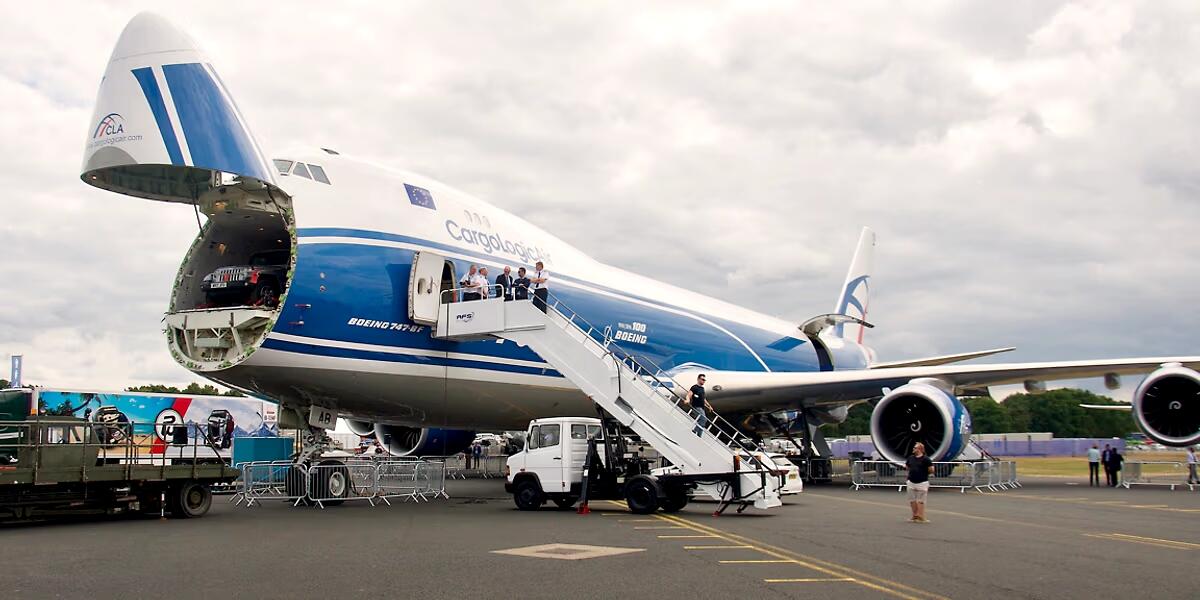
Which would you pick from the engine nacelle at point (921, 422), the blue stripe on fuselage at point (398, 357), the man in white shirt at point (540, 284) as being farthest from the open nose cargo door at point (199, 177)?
the engine nacelle at point (921, 422)

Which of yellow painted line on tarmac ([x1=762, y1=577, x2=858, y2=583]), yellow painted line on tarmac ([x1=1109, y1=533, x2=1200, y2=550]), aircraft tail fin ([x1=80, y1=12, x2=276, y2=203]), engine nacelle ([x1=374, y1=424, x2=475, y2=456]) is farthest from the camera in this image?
engine nacelle ([x1=374, y1=424, x2=475, y2=456])

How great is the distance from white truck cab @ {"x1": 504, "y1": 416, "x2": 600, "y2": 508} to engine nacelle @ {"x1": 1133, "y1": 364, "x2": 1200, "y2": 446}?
13.3m

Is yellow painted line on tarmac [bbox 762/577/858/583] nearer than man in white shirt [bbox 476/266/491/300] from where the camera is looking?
Yes

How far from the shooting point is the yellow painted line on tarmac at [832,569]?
7.09 m

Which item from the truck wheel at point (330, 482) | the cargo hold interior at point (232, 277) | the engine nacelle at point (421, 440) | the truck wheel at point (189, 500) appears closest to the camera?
the cargo hold interior at point (232, 277)

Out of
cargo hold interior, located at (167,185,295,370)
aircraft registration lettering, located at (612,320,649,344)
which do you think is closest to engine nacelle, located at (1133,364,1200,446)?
aircraft registration lettering, located at (612,320,649,344)

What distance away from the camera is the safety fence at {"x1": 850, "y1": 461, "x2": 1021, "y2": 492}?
22453 millimetres

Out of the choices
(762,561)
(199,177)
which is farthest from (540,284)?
(762,561)

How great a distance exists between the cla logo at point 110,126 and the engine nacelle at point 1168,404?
20897mm

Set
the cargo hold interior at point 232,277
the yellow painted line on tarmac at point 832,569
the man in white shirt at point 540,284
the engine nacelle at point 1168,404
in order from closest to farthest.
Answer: the yellow painted line on tarmac at point 832,569
the cargo hold interior at point 232,277
the man in white shirt at point 540,284
the engine nacelle at point 1168,404

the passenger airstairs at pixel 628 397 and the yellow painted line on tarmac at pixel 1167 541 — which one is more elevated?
the passenger airstairs at pixel 628 397

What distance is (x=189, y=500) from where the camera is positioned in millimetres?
14531

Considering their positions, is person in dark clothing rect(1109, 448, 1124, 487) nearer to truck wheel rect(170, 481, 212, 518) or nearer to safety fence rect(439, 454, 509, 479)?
safety fence rect(439, 454, 509, 479)

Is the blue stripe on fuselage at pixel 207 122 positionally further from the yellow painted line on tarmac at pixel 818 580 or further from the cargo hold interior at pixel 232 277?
the yellow painted line on tarmac at pixel 818 580
